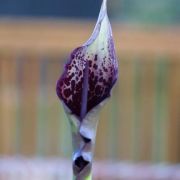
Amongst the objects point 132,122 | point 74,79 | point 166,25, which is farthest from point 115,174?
point 74,79

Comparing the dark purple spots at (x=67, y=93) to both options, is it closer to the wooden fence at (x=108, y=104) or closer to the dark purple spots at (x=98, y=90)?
the dark purple spots at (x=98, y=90)

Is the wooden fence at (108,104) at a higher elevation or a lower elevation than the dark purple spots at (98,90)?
lower

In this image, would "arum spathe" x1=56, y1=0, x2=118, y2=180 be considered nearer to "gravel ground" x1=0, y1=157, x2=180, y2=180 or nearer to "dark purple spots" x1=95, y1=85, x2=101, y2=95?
"dark purple spots" x1=95, y1=85, x2=101, y2=95

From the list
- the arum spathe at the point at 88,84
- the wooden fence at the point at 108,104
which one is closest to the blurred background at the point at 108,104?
the wooden fence at the point at 108,104

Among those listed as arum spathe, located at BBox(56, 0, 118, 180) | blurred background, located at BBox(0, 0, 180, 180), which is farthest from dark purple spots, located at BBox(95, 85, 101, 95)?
blurred background, located at BBox(0, 0, 180, 180)

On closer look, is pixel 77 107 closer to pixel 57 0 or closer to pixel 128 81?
pixel 128 81

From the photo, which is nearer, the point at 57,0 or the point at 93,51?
the point at 93,51
